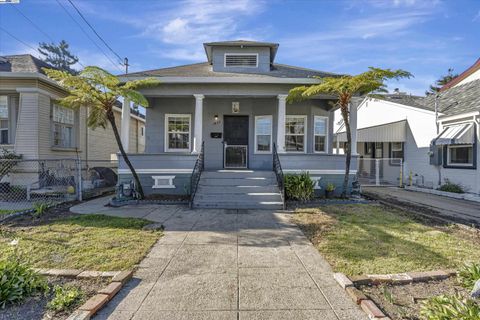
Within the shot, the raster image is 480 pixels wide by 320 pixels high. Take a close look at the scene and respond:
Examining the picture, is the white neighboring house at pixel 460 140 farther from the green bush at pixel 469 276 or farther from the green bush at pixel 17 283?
the green bush at pixel 17 283

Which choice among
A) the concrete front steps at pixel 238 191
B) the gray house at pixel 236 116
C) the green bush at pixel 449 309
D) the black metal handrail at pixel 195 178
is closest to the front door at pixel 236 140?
the gray house at pixel 236 116

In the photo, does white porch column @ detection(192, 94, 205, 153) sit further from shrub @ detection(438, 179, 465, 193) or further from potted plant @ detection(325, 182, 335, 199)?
shrub @ detection(438, 179, 465, 193)

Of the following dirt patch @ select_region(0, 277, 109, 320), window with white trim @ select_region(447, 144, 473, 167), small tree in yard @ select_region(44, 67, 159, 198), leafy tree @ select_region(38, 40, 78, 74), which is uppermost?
leafy tree @ select_region(38, 40, 78, 74)

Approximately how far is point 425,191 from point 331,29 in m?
8.14

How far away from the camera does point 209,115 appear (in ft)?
36.2

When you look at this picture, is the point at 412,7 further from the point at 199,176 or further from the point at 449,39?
the point at 199,176

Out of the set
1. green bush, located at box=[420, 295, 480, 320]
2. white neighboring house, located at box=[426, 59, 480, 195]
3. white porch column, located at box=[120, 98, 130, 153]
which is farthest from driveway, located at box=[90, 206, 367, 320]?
white neighboring house, located at box=[426, 59, 480, 195]

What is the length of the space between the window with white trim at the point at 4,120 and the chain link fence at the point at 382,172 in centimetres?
1598

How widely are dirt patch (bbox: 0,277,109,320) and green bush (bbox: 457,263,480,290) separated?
4.38 meters

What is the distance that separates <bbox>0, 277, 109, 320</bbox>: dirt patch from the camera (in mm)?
2750

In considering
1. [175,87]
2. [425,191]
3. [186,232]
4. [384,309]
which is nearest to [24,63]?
[175,87]

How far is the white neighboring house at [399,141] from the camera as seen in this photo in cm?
1330

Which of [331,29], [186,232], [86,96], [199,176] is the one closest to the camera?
[186,232]

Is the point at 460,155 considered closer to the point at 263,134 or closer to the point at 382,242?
the point at 263,134
